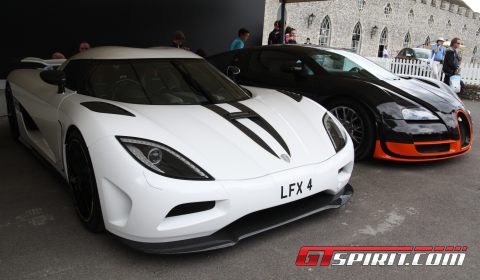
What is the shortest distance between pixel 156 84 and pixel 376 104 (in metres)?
2.23

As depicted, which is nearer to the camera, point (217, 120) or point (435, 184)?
point (217, 120)

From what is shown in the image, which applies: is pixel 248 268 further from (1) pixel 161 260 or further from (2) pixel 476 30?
(2) pixel 476 30

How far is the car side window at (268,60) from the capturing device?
4844mm

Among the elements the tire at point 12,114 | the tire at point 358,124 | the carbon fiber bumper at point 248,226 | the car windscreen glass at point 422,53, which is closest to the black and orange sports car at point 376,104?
the tire at point 358,124

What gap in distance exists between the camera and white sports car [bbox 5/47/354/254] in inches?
77.4

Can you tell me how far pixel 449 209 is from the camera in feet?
9.50

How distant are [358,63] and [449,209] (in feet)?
7.25

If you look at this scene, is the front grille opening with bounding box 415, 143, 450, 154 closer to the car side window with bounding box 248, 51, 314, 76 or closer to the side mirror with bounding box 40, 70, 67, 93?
the car side window with bounding box 248, 51, 314, 76

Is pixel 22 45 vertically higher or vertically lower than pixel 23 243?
higher

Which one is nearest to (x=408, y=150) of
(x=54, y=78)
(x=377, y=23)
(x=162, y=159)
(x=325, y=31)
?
(x=162, y=159)

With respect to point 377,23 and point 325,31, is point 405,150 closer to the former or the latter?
point 325,31

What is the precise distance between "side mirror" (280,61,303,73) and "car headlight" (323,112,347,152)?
167 centimetres

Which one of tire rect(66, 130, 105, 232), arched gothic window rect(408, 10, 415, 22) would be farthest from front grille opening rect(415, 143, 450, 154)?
arched gothic window rect(408, 10, 415, 22)

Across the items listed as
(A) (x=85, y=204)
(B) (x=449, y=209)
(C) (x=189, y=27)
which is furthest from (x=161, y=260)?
(C) (x=189, y=27)
